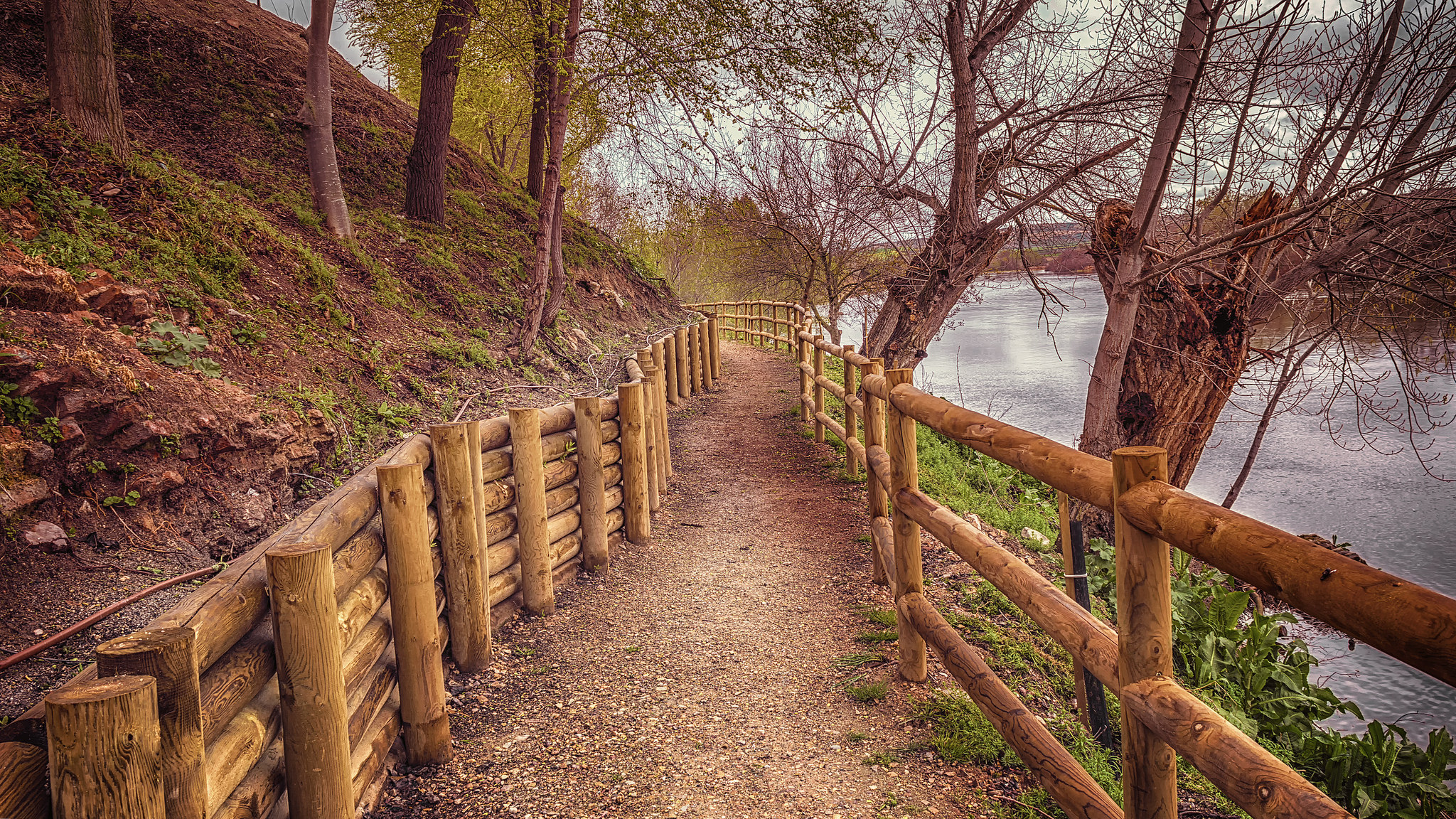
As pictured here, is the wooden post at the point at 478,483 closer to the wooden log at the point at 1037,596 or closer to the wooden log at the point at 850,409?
the wooden log at the point at 1037,596

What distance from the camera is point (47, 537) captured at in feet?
9.61

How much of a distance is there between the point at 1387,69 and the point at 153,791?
6.89m

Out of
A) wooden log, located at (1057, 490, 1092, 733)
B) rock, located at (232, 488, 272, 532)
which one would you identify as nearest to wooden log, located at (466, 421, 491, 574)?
rock, located at (232, 488, 272, 532)

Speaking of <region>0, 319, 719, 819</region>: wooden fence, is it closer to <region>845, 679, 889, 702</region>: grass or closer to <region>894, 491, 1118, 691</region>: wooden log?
<region>845, 679, 889, 702</region>: grass

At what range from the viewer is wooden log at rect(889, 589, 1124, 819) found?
2.06 meters

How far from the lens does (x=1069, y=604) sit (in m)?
2.13

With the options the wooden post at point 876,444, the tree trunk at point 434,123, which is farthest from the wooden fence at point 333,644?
the tree trunk at point 434,123

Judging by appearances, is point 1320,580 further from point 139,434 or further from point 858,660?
point 139,434

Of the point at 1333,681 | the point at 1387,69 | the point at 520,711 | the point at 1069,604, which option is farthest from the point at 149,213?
the point at 1333,681

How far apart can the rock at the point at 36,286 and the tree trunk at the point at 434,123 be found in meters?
6.25

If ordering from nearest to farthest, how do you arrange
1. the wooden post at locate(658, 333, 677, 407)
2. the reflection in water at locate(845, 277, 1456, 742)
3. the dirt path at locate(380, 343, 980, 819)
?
the dirt path at locate(380, 343, 980, 819)
the reflection in water at locate(845, 277, 1456, 742)
the wooden post at locate(658, 333, 677, 407)

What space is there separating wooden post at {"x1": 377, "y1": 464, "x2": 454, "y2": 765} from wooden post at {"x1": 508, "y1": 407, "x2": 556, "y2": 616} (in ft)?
3.40

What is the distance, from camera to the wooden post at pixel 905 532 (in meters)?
3.36

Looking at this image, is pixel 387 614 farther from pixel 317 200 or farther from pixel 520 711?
pixel 317 200
